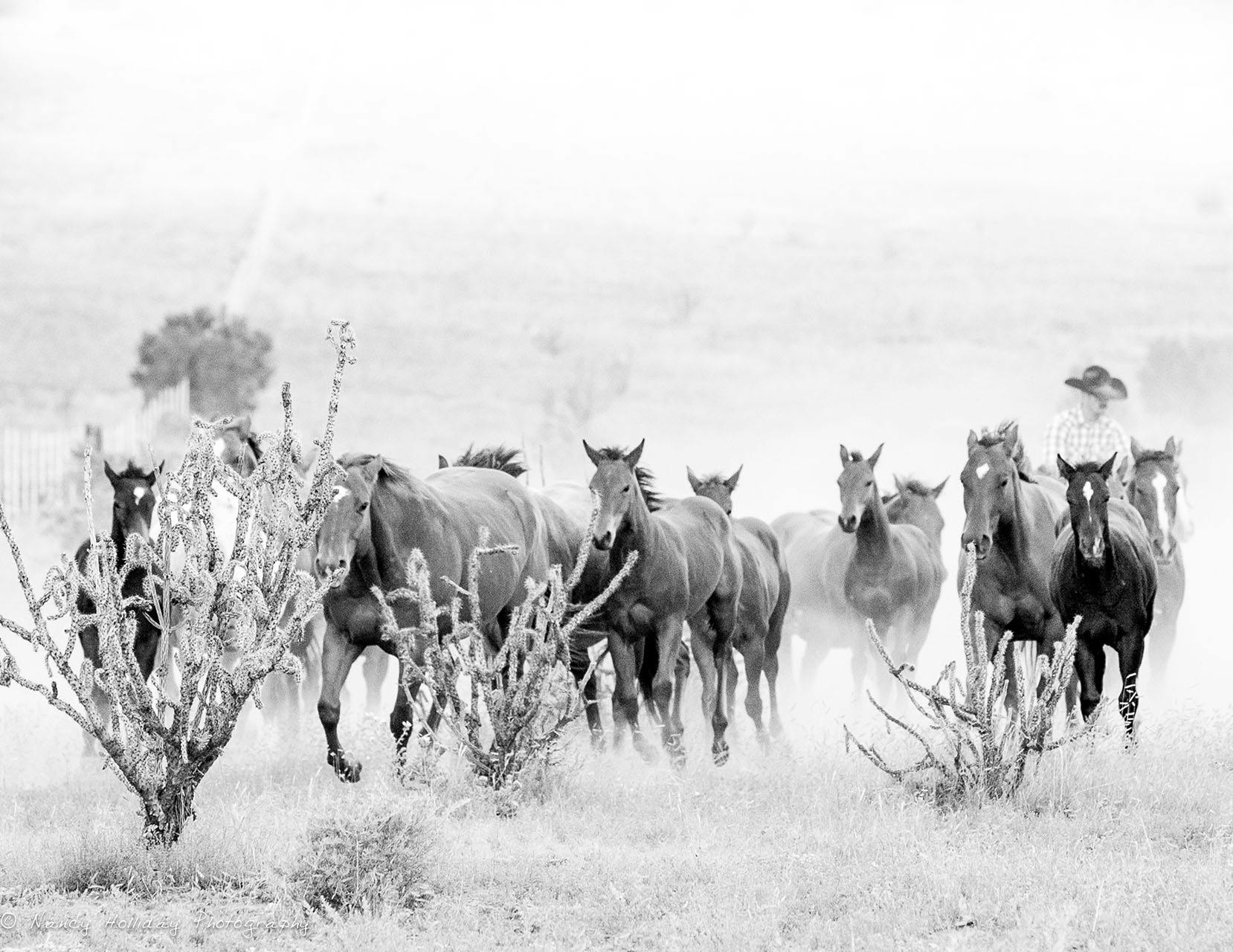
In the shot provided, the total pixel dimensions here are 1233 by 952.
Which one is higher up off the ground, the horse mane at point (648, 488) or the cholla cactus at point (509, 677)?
the horse mane at point (648, 488)

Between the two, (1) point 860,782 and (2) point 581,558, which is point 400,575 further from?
(1) point 860,782

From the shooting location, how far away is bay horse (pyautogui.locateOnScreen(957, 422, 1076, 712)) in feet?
35.9

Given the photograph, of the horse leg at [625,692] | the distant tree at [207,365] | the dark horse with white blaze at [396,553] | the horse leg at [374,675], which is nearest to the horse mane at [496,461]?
the dark horse with white blaze at [396,553]

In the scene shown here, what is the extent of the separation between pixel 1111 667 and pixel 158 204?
5895 cm

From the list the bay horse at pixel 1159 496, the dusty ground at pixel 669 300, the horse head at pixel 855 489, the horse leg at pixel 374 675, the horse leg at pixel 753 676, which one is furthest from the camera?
the horse leg at pixel 374 675

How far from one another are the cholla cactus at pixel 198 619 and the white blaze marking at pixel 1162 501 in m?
8.12

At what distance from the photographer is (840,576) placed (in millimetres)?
15016

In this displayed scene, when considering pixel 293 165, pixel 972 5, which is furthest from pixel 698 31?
pixel 293 165

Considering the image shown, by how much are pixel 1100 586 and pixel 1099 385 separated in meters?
4.64

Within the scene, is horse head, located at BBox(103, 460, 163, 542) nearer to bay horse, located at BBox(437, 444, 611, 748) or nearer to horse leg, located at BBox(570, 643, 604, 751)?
bay horse, located at BBox(437, 444, 611, 748)

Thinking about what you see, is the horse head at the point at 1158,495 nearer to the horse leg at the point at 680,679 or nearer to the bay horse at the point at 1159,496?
the bay horse at the point at 1159,496

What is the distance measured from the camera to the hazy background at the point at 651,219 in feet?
155

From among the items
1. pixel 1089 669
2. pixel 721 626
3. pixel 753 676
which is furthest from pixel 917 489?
pixel 1089 669

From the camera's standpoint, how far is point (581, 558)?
8.87 metres
